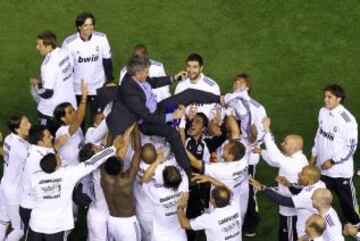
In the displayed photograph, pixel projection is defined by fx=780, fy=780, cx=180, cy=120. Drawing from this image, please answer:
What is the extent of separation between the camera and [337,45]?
48.9 feet

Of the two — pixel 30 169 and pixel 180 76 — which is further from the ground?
pixel 180 76

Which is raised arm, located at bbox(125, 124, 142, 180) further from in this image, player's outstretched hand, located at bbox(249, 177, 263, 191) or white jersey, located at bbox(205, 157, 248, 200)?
player's outstretched hand, located at bbox(249, 177, 263, 191)

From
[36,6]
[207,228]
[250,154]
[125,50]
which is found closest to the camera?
[207,228]

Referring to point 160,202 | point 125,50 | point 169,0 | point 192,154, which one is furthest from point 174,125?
point 169,0

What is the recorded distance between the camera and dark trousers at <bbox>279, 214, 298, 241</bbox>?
9.82 meters

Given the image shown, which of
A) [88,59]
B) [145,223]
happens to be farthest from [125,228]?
[88,59]

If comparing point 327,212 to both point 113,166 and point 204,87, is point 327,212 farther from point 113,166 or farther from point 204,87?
point 204,87

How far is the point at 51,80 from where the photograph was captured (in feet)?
37.0

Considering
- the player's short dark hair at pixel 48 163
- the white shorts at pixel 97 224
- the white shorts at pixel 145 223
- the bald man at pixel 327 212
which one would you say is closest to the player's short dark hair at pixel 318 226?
the bald man at pixel 327 212

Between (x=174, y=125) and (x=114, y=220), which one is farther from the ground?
(x=174, y=125)

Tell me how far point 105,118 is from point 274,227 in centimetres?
302

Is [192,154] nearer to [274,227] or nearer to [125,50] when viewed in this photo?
[274,227]

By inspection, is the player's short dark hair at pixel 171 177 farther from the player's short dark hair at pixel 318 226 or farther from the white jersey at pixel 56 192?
the player's short dark hair at pixel 318 226

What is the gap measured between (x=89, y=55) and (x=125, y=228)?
3.57 meters
